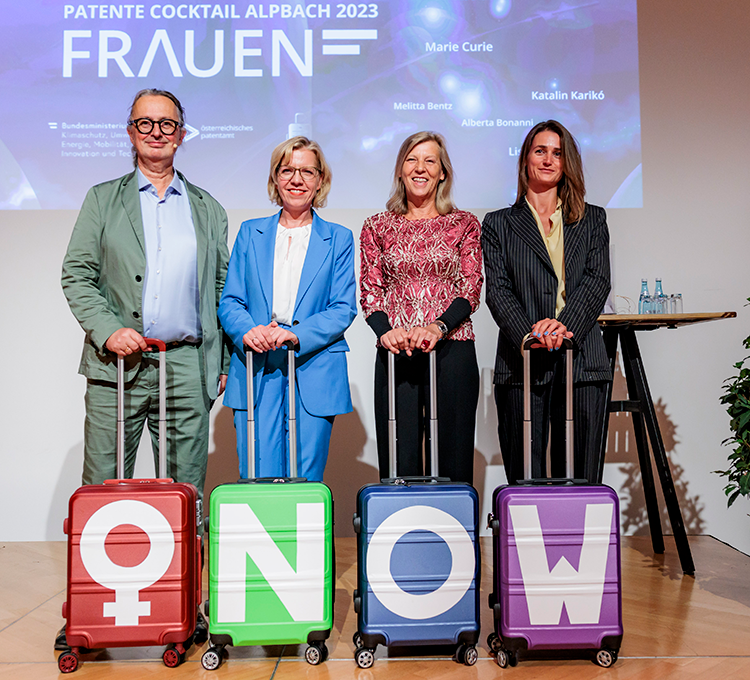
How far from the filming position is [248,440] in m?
2.11

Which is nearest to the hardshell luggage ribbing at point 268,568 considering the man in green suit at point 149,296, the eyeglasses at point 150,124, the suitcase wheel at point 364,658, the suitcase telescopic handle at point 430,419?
the suitcase wheel at point 364,658

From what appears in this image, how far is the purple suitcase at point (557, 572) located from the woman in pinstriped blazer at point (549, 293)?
1.02 feet

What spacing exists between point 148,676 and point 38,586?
1.16m

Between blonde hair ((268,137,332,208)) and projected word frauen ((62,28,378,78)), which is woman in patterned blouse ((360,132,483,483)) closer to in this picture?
blonde hair ((268,137,332,208))

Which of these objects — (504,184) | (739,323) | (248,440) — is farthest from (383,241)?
(739,323)

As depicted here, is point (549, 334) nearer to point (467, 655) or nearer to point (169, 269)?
point (467, 655)

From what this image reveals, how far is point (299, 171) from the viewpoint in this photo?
7.68ft

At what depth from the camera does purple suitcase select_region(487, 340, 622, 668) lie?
1843mm

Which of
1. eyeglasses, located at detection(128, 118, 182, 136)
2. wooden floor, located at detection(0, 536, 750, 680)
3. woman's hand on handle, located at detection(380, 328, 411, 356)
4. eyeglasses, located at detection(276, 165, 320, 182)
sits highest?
eyeglasses, located at detection(128, 118, 182, 136)

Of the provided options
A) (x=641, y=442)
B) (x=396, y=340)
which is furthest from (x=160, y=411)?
(x=641, y=442)

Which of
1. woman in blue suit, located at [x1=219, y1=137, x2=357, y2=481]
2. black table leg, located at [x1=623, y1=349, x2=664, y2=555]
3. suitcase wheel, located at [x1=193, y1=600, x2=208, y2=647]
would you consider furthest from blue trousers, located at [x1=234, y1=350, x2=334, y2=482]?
black table leg, located at [x1=623, y1=349, x2=664, y2=555]

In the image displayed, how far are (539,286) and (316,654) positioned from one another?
134 cm

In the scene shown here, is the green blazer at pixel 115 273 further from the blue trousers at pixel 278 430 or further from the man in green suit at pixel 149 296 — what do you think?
the blue trousers at pixel 278 430

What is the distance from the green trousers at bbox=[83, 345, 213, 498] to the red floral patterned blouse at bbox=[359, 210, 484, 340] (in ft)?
2.06
